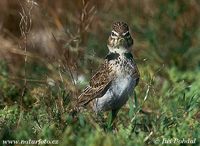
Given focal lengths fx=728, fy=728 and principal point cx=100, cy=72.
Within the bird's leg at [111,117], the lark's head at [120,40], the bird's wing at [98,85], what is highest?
the lark's head at [120,40]

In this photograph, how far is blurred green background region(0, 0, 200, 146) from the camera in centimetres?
608

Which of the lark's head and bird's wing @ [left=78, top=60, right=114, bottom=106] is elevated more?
the lark's head

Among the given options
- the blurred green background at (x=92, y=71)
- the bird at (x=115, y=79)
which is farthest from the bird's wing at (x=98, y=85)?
the blurred green background at (x=92, y=71)

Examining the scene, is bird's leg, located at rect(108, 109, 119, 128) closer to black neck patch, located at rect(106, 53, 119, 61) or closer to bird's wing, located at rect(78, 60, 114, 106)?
bird's wing, located at rect(78, 60, 114, 106)

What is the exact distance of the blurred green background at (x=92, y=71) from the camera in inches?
239

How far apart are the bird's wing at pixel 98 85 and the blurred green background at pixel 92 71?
5.3 inches

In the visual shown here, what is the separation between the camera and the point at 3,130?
6.01m

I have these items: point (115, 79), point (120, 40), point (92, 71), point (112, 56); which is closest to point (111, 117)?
point (115, 79)

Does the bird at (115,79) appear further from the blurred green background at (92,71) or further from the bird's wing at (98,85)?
the blurred green background at (92,71)

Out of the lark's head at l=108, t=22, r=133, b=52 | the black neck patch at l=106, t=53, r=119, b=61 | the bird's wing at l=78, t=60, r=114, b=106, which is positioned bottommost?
the bird's wing at l=78, t=60, r=114, b=106

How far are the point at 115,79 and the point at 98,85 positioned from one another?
0.22 m

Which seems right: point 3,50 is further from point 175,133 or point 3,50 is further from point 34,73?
point 175,133

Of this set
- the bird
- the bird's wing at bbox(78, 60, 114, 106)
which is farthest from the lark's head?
the bird's wing at bbox(78, 60, 114, 106)

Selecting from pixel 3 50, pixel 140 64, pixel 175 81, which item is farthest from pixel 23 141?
pixel 3 50
